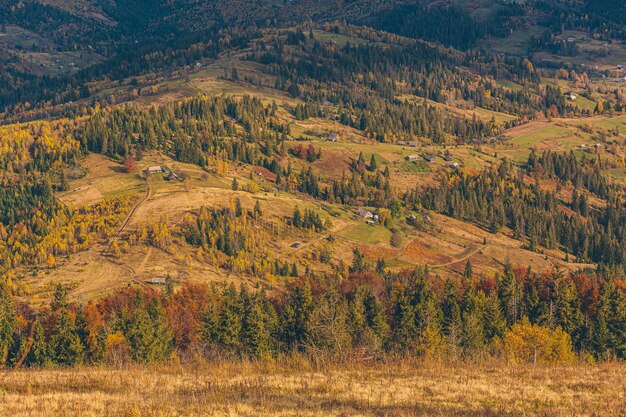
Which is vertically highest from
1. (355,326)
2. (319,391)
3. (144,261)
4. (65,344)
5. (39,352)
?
(319,391)

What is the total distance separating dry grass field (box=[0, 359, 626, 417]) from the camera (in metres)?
33.7

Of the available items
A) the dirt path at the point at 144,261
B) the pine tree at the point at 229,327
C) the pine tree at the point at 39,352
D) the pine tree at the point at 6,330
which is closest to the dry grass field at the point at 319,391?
the pine tree at the point at 229,327

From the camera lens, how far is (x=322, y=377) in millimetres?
41625

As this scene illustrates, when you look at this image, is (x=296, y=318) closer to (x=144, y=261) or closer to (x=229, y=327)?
(x=229, y=327)

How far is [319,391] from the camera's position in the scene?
38.2 m

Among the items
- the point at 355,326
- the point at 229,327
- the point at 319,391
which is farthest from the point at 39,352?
the point at 319,391

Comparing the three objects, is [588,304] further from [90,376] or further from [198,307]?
[90,376]

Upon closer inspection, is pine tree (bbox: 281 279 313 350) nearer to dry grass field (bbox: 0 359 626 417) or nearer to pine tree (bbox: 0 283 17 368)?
pine tree (bbox: 0 283 17 368)

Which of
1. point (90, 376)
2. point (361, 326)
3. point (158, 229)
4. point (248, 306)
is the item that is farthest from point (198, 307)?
point (90, 376)

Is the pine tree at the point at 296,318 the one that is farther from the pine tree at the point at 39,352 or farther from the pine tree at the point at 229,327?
the pine tree at the point at 39,352

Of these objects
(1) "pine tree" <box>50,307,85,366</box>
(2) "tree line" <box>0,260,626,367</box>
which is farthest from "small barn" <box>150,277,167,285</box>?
(1) "pine tree" <box>50,307,85,366</box>

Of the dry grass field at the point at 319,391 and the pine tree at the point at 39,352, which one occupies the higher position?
the dry grass field at the point at 319,391

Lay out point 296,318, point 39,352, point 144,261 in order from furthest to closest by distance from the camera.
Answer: point 144,261 → point 296,318 → point 39,352

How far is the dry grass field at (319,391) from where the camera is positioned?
3372 centimetres
